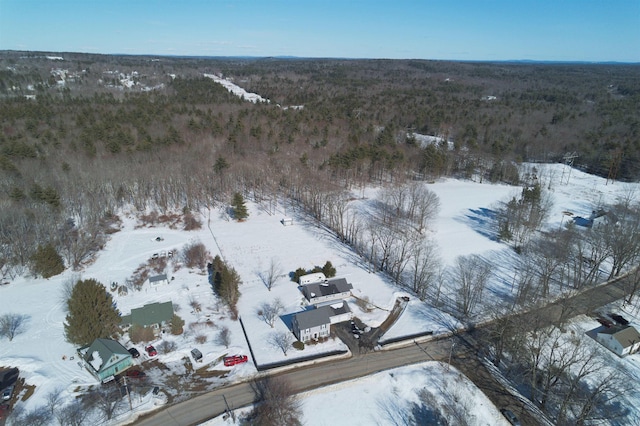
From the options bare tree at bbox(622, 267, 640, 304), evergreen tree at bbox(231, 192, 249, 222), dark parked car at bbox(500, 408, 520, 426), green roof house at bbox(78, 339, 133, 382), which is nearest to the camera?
dark parked car at bbox(500, 408, 520, 426)

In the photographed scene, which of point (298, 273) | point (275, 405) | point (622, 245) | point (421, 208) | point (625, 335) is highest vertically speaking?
point (622, 245)

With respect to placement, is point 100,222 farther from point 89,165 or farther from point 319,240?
point 319,240

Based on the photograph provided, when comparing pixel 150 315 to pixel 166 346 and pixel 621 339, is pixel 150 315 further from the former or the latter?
pixel 621 339

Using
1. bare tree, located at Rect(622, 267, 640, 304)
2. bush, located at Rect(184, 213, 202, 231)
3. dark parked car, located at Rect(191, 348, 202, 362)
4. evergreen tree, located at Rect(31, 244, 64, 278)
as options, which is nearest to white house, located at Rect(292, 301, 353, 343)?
dark parked car, located at Rect(191, 348, 202, 362)

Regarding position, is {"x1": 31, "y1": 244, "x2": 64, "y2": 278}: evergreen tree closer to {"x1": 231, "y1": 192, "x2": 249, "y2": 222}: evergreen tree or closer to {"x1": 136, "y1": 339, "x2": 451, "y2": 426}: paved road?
{"x1": 231, "y1": 192, "x2": 249, "y2": 222}: evergreen tree

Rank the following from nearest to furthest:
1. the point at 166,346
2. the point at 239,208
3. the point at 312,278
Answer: the point at 166,346, the point at 312,278, the point at 239,208

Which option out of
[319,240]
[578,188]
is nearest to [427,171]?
[578,188]

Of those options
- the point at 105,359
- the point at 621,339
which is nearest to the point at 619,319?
the point at 621,339
